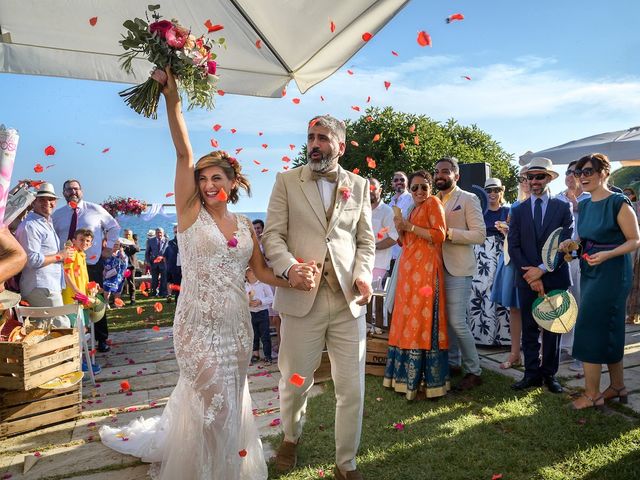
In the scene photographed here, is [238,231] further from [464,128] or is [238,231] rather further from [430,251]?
[464,128]

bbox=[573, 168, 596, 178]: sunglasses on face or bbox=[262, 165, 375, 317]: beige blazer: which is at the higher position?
bbox=[573, 168, 596, 178]: sunglasses on face

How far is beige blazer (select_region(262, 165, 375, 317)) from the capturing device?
314cm

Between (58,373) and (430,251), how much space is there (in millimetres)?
3859

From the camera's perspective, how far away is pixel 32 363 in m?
4.21

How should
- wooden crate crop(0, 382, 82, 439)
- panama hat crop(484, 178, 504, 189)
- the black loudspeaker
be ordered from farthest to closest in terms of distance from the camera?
the black loudspeaker, panama hat crop(484, 178, 504, 189), wooden crate crop(0, 382, 82, 439)

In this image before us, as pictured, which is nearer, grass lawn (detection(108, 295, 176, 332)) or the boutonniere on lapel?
the boutonniere on lapel

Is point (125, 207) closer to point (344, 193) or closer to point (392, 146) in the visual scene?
point (392, 146)

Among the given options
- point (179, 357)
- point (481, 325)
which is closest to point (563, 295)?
point (481, 325)

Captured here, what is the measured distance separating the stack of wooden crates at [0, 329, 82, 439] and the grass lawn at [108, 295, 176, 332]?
16.2 feet

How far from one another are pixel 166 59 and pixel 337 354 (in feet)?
7.04

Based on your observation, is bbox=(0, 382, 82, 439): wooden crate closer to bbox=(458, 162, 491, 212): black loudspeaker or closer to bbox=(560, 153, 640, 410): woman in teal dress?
bbox=(560, 153, 640, 410): woman in teal dress

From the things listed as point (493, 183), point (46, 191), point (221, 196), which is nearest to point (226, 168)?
point (221, 196)

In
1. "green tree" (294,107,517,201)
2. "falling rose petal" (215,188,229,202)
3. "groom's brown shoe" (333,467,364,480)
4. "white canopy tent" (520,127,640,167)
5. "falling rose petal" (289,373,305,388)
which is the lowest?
"groom's brown shoe" (333,467,364,480)

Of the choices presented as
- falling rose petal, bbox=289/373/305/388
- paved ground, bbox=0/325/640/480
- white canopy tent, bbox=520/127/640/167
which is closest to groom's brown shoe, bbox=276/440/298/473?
paved ground, bbox=0/325/640/480
